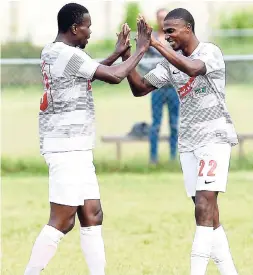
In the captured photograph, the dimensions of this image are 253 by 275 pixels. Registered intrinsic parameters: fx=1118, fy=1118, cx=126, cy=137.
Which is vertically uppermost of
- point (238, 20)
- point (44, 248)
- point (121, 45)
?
point (238, 20)

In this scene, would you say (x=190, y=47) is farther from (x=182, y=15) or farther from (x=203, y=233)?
(x=203, y=233)

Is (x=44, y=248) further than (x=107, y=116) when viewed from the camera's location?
No

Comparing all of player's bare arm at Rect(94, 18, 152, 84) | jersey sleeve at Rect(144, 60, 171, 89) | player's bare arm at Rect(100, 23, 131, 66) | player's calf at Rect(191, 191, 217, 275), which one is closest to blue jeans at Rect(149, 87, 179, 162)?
jersey sleeve at Rect(144, 60, 171, 89)

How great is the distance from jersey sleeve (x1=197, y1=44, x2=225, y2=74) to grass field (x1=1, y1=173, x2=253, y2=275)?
173 cm

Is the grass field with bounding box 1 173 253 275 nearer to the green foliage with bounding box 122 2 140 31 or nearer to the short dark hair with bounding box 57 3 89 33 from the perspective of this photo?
the short dark hair with bounding box 57 3 89 33

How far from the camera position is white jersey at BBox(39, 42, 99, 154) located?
738 cm

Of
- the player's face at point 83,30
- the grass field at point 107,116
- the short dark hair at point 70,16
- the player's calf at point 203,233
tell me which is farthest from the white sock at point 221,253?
the grass field at point 107,116

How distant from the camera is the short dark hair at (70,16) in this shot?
24.5ft

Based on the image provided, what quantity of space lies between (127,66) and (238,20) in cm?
3455

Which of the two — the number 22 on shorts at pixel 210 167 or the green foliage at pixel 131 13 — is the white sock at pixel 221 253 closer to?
the number 22 on shorts at pixel 210 167

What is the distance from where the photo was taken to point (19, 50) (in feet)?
85.7

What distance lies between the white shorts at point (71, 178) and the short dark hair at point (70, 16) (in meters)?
0.85

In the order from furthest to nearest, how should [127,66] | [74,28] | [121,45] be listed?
[121,45]
[74,28]
[127,66]

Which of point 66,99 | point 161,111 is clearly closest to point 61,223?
point 66,99
